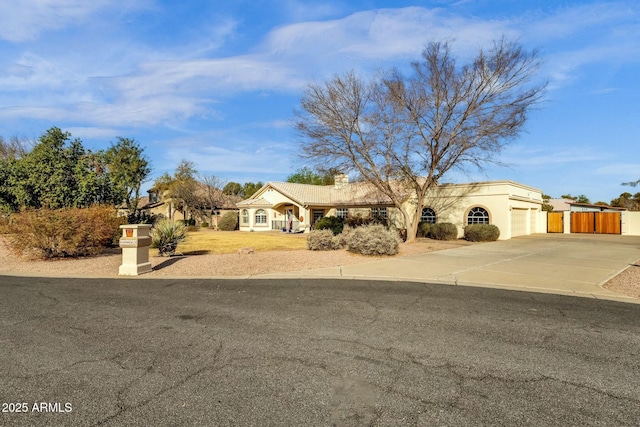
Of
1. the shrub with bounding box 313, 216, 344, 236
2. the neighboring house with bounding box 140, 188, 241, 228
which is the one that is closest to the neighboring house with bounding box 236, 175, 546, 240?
the shrub with bounding box 313, 216, 344, 236

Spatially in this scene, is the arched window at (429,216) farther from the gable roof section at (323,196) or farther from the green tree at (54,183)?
the green tree at (54,183)

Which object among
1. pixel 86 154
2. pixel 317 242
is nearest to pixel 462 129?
pixel 317 242

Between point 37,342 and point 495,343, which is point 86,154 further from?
point 495,343

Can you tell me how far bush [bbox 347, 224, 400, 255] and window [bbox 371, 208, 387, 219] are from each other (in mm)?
15672

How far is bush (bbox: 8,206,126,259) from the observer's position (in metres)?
13.1

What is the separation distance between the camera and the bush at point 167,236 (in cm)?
1473

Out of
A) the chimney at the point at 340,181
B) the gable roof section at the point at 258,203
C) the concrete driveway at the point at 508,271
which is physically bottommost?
the concrete driveway at the point at 508,271

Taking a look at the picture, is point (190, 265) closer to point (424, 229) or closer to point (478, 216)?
point (424, 229)

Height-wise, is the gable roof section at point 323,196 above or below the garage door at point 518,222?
above

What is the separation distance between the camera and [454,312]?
6.65 metres

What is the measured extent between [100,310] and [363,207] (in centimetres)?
2762

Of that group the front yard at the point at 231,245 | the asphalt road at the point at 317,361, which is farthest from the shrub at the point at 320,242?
the asphalt road at the point at 317,361

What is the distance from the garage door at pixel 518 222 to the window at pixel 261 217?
23082 mm

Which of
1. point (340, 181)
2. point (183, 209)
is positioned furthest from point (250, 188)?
point (340, 181)
